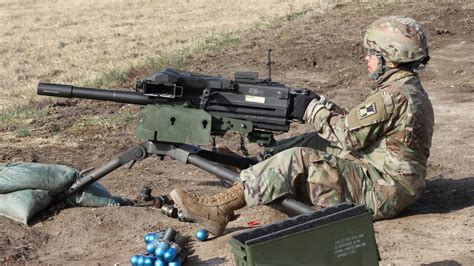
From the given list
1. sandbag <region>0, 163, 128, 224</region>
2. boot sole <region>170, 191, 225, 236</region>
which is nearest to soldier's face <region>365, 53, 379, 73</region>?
boot sole <region>170, 191, 225, 236</region>

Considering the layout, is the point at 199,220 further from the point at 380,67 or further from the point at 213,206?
the point at 380,67

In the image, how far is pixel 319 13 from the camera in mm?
17109

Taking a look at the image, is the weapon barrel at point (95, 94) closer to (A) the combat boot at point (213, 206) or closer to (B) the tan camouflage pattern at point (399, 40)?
(A) the combat boot at point (213, 206)

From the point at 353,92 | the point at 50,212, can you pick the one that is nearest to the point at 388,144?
the point at 50,212

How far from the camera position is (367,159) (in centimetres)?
567

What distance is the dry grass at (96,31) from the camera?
16.2 m

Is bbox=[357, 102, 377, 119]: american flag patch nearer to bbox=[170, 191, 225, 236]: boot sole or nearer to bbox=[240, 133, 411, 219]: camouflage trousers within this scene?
bbox=[240, 133, 411, 219]: camouflage trousers

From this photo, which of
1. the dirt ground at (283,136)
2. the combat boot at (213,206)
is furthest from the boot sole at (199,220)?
the dirt ground at (283,136)

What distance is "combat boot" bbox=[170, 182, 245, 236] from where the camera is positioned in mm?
5508

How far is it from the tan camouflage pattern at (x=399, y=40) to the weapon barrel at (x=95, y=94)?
175 centimetres

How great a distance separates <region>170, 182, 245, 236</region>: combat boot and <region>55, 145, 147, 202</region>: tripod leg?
28.4 inches

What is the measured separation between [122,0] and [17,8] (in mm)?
3875

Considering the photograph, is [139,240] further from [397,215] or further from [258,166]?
[397,215]

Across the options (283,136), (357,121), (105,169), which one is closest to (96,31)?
(283,136)
